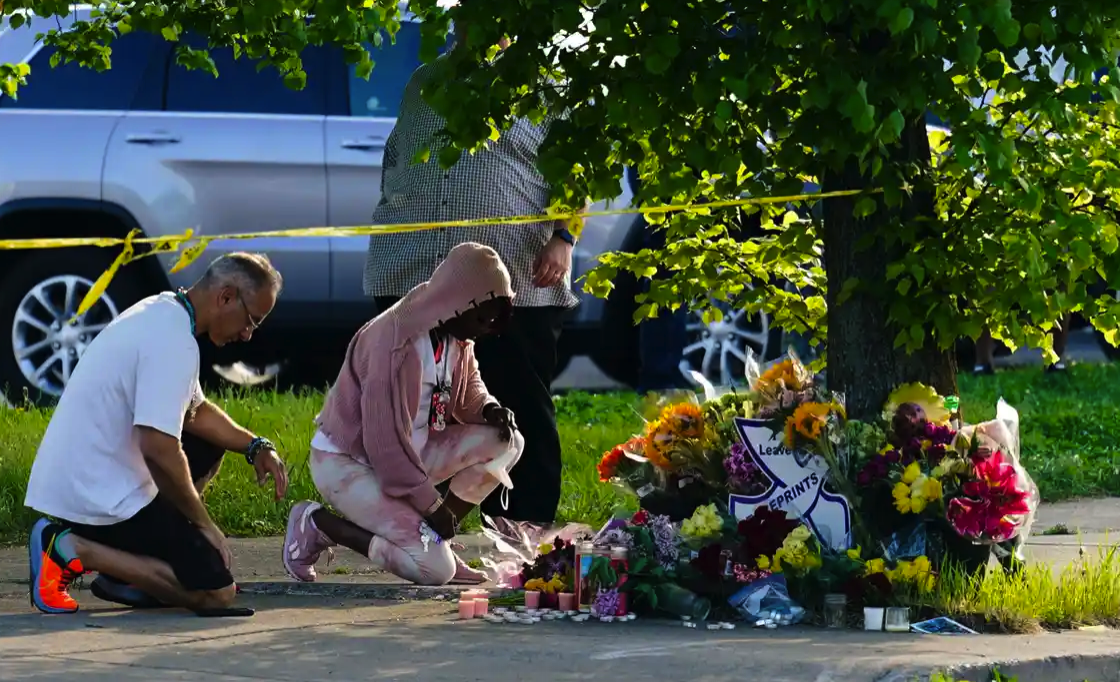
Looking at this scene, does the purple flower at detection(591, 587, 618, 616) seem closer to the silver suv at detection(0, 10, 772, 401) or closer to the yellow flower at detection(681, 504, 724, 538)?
the yellow flower at detection(681, 504, 724, 538)

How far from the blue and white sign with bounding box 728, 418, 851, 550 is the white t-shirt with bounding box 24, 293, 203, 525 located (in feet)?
5.27

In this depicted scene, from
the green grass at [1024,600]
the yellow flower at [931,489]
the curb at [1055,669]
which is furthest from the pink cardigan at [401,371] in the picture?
the curb at [1055,669]

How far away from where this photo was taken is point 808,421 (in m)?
5.60

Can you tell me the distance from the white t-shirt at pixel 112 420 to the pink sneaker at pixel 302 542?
0.70 m

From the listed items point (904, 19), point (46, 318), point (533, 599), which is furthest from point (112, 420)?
point (46, 318)

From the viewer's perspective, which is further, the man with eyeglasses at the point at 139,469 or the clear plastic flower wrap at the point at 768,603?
the man with eyeglasses at the point at 139,469

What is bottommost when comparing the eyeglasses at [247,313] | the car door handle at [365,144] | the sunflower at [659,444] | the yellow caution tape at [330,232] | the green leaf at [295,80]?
the sunflower at [659,444]

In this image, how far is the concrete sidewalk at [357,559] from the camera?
20.2 ft

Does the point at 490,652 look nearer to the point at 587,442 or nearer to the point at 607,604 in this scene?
the point at 607,604

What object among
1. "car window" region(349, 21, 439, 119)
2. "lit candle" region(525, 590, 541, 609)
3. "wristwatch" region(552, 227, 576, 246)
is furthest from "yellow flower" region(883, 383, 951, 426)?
"car window" region(349, 21, 439, 119)

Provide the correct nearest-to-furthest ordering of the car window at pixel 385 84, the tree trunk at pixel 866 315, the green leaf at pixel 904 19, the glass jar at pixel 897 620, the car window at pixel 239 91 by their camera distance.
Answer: the green leaf at pixel 904 19
the glass jar at pixel 897 620
the tree trunk at pixel 866 315
the car window at pixel 239 91
the car window at pixel 385 84

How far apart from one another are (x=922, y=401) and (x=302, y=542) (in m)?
1.98

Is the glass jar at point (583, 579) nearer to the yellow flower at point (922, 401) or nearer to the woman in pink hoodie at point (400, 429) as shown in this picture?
the woman in pink hoodie at point (400, 429)

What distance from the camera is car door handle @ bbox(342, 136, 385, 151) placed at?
1007 cm
